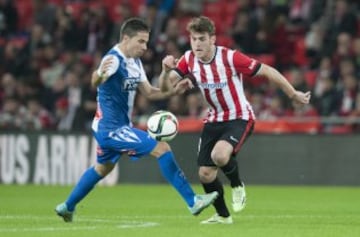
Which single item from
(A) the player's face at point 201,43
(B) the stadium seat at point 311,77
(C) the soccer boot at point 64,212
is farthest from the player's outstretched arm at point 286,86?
(B) the stadium seat at point 311,77

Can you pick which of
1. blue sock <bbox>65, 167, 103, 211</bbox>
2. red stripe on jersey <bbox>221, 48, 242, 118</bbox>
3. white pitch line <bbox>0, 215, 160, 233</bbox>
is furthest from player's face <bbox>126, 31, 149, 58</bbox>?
white pitch line <bbox>0, 215, 160, 233</bbox>

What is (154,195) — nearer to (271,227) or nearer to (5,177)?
(5,177)

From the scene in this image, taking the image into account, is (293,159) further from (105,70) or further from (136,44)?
(105,70)

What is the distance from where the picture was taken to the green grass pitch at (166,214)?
970 cm

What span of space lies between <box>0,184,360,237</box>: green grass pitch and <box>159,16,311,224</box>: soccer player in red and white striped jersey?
0.45 meters

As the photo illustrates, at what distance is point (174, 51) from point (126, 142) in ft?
32.2

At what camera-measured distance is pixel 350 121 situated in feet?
58.3

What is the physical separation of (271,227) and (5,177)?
32.2 ft

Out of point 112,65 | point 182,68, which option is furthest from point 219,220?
point 112,65

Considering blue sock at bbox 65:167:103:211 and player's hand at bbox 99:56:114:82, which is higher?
player's hand at bbox 99:56:114:82

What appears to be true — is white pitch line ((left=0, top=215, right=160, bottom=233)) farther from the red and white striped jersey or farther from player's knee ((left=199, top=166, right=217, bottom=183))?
the red and white striped jersey

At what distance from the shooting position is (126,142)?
1048 cm

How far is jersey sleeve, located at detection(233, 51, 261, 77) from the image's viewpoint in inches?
422

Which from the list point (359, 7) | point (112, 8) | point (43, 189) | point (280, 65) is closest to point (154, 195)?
point (43, 189)
